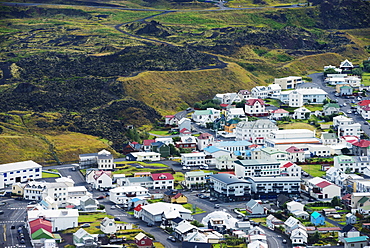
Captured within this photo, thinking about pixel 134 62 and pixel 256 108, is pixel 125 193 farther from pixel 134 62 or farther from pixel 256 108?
pixel 134 62

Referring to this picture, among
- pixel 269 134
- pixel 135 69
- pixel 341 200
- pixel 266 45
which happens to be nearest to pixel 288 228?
pixel 341 200

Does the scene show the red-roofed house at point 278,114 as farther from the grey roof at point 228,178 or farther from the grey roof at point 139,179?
the grey roof at point 139,179

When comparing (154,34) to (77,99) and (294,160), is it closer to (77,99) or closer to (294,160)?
(77,99)

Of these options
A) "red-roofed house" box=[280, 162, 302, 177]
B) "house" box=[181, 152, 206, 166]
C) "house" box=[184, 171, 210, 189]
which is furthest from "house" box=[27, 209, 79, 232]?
"red-roofed house" box=[280, 162, 302, 177]

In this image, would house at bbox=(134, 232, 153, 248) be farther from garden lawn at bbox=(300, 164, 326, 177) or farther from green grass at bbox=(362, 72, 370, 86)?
green grass at bbox=(362, 72, 370, 86)

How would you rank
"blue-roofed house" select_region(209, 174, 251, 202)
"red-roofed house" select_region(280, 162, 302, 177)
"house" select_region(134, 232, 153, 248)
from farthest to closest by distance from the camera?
"red-roofed house" select_region(280, 162, 302, 177)
"blue-roofed house" select_region(209, 174, 251, 202)
"house" select_region(134, 232, 153, 248)

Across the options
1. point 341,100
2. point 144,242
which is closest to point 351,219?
point 144,242
